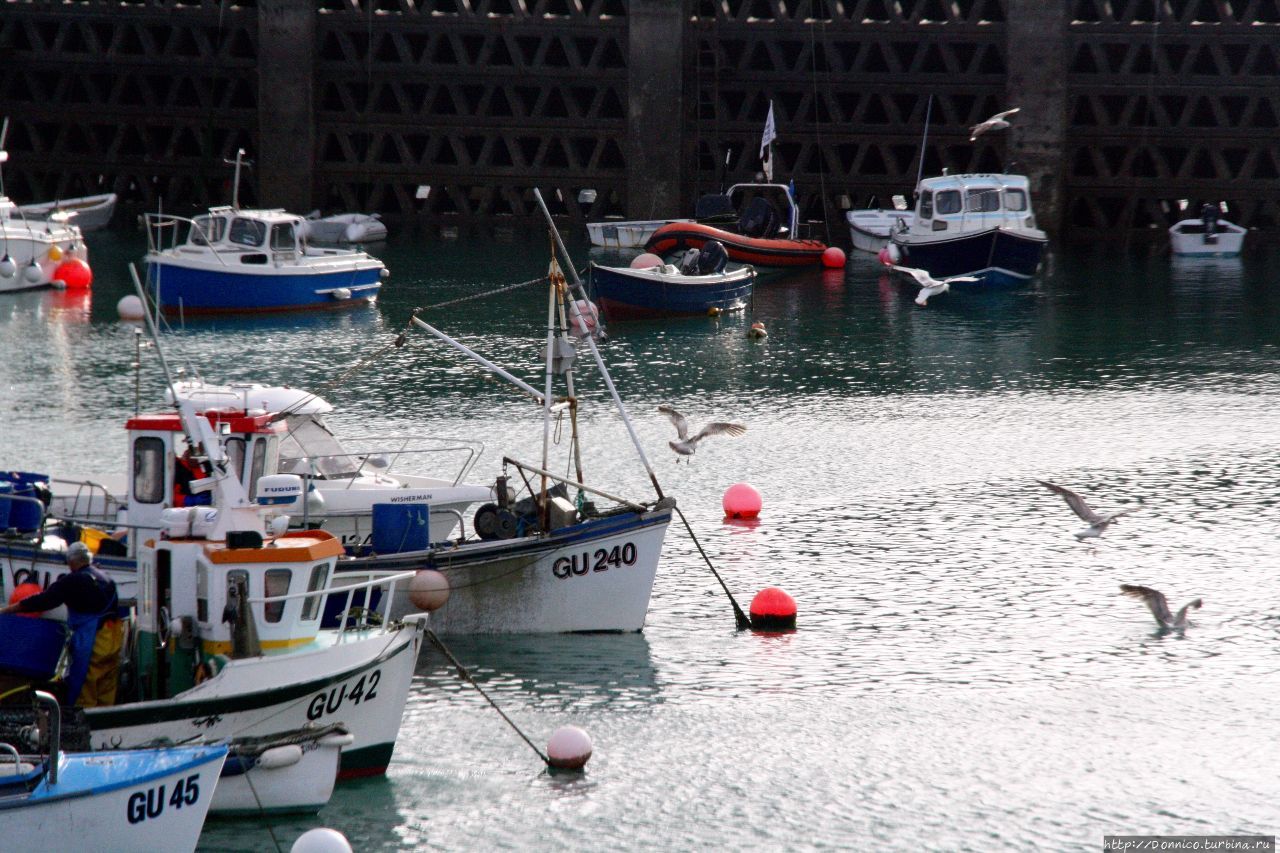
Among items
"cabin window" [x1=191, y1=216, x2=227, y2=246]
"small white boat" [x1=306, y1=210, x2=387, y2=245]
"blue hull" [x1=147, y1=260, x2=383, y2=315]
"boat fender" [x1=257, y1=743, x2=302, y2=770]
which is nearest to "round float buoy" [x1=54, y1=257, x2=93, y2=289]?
"blue hull" [x1=147, y1=260, x2=383, y2=315]

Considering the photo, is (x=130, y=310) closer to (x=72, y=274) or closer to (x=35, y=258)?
(x=72, y=274)

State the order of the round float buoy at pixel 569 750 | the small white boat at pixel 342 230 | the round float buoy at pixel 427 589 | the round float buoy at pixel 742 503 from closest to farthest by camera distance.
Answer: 1. the round float buoy at pixel 569 750
2. the round float buoy at pixel 427 589
3. the round float buoy at pixel 742 503
4. the small white boat at pixel 342 230

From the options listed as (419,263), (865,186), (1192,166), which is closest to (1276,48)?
(1192,166)

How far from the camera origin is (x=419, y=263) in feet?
172

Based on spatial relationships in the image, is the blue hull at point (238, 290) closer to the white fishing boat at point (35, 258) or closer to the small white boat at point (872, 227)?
the white fishing boat at point (35, 258)

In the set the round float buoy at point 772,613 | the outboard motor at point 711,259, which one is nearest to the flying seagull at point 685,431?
the round float buoy at point 772,613

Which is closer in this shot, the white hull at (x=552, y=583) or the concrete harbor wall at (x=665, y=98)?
the white hull at (x=552, y=583)

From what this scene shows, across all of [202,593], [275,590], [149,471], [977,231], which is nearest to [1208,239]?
[977,231]

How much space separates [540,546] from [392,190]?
45340 millimetres

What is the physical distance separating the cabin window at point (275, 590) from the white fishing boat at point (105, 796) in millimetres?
1772

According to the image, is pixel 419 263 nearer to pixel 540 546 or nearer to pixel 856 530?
pixel 856 530

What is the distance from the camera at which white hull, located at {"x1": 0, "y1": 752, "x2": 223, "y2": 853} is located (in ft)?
40.0

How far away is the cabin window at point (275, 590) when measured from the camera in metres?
14.5

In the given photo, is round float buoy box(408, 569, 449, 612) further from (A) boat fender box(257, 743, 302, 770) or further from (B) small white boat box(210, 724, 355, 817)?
(A) boat fender box(257, 743, 302, 770)
